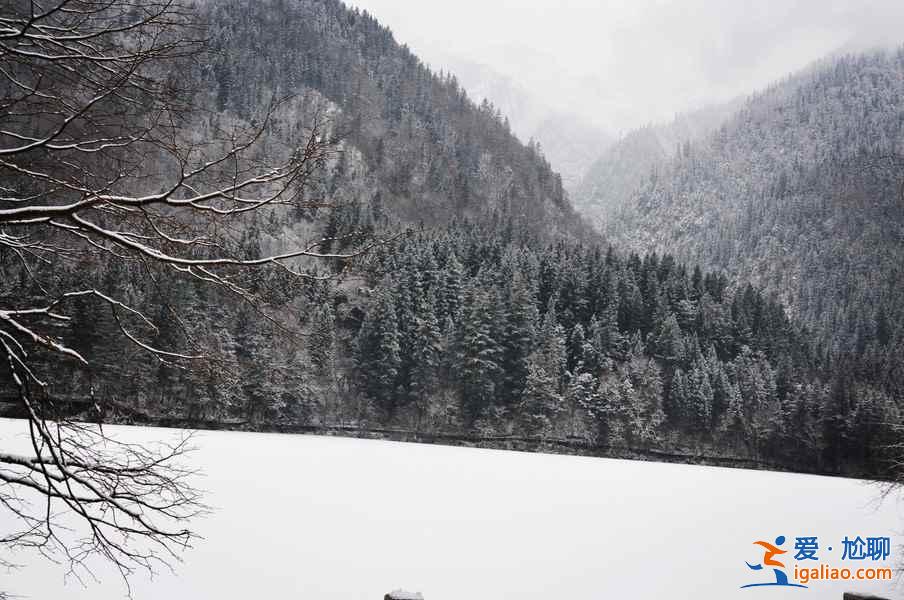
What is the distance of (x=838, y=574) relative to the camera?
11.0 metres

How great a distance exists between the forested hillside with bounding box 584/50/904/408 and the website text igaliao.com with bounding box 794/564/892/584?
7946 cm

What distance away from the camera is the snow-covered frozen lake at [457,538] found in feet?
25.5

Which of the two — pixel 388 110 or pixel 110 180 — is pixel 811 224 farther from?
pixel 110 180

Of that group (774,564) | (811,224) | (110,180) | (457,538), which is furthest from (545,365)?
(811,224)

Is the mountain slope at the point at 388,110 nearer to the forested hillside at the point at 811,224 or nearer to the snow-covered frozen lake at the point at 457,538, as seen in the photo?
the forested hillside at the point at 811,224

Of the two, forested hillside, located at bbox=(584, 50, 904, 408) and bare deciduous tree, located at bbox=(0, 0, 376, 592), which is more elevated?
forested hillside, located at bbox=(584, 50, 904, 408)

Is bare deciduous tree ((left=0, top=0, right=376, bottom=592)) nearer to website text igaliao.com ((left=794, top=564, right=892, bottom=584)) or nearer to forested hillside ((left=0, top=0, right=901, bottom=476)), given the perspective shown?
website text igaliao.com ((left=794, top=564, right=892, bottom=584))

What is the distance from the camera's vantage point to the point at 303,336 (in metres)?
3.83

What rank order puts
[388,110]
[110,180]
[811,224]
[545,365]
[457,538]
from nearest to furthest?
[110,180]
[457,538]
[545,365]
[388,110]
[811,224]

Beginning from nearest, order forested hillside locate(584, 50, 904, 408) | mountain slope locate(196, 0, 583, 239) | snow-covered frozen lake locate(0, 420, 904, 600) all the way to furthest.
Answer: snow-covered frozen lake locate(0, 420, 904, 600) < mountain slope locate(196, 0, 583, 239) < forested hillside locate(584, 50, 904, 408)

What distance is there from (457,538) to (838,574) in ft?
22.1

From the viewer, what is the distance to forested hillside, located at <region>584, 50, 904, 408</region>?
11431 centimetres

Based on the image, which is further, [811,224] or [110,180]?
[811,224]

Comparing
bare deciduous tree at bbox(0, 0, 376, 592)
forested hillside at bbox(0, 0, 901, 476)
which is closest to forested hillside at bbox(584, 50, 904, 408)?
forested hillside at bbox(0, 0, 901, 476)
